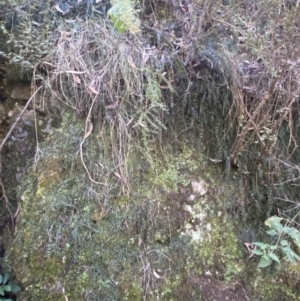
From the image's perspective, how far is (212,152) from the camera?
6.21 ft

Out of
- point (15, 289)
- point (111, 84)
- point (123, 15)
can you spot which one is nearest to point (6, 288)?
point (15, 289)

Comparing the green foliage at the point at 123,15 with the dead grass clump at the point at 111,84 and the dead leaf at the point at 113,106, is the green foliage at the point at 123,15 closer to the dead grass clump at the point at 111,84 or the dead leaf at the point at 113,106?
the dead grass clump at the point at 111,84

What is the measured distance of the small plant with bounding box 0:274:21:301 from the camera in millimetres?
1506

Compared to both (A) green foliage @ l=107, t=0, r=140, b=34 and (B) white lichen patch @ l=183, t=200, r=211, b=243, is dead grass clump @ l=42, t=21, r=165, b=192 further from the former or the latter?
(B) white lichen patch @ l=183, t=200, r=211, b=243

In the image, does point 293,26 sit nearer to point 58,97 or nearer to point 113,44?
point 113,44

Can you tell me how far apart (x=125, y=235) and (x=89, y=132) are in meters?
0.56

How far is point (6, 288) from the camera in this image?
1.51 m

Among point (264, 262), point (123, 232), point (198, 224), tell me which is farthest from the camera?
point (198, 224)

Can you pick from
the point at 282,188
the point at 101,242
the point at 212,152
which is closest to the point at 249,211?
the point at 282,188

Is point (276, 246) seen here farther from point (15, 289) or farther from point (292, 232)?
point (15, 289)

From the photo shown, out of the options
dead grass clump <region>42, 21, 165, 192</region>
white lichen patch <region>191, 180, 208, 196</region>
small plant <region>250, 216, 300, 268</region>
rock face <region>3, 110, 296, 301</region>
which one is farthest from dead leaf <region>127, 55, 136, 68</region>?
small plant <region>250, 216, 300, 268</region>

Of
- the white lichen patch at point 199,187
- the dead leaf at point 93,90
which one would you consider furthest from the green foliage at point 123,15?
the white lichen patch at point 199,187

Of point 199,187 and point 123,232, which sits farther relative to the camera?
point 199,187

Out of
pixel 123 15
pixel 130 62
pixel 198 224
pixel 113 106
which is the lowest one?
pixel 198 224
